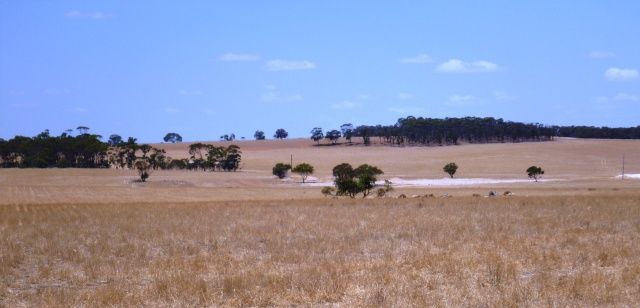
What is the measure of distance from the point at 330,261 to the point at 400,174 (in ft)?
364

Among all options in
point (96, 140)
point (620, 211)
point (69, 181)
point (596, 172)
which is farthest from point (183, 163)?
point (620, 211)

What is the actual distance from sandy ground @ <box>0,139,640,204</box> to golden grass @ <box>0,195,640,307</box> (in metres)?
51.7

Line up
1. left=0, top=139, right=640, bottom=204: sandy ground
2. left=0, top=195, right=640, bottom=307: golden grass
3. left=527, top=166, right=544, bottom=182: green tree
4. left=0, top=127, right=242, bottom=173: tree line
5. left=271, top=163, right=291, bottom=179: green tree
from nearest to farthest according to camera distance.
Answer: left=0, top=195, right=640, bottom=307: golden grass
left=0, top=139, right=640, bottom=204: sandy ground
left=527, top=166, right=544, bottom=182: green tree
left=271, top=163, right=291, bottom=179: green tree
left=0, top=127, right=242, bottom=173: tree line

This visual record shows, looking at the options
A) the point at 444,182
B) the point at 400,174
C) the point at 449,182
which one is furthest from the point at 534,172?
the point at 400,174

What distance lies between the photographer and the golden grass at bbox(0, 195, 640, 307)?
1102cm

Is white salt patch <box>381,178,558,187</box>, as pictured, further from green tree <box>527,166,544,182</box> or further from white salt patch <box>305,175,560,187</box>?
green tree <box>527,166,544,182</box>

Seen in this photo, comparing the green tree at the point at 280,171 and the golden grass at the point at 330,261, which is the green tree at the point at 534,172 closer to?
the green tree at the point at 280,171

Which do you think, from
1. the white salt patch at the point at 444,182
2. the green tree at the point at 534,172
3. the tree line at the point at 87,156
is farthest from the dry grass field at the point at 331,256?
the tree line at the point at 87,156

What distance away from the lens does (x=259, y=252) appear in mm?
18062

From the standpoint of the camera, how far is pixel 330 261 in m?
15.2

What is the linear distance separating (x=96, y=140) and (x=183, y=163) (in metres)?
22.1

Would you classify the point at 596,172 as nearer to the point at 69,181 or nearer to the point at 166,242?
the point at 69,181

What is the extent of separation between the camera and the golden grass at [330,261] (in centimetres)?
1102

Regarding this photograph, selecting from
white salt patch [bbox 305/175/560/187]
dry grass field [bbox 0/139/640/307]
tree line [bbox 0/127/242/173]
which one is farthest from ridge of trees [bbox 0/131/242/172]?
dry grass field [bbox 0/139/640/307]
